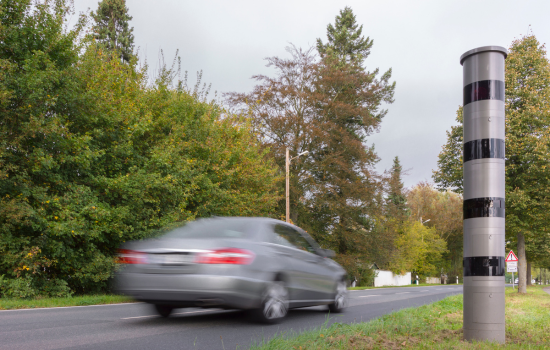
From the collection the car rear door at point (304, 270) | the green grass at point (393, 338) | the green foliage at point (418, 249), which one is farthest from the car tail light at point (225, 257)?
the green foliage at point (418, 249)

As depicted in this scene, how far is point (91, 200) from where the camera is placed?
13836 millimetres

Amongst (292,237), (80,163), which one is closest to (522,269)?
(292,237)

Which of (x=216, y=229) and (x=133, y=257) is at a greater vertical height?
(x=216, y=229)

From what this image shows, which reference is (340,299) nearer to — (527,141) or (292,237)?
(292,237)

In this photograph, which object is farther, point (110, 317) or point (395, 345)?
point (110, 317)

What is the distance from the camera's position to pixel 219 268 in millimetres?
6129

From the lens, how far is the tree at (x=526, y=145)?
2147cm

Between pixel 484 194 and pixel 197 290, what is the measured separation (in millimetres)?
3934

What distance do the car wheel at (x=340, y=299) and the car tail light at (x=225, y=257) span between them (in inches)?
135

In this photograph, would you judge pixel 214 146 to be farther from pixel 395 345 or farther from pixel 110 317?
pixel 395 345

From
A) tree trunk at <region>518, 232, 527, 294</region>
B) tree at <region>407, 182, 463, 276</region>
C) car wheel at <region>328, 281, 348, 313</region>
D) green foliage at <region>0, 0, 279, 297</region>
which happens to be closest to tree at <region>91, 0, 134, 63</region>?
green foliage at <region>0, 0, 279, 297</region>

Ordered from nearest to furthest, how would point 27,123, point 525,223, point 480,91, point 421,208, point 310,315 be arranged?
point 480,91, point 310,315, point 27,123, point 525,223, point 421,208

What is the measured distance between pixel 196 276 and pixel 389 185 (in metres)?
24.7

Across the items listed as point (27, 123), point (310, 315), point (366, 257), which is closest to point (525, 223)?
point (366, 257)
